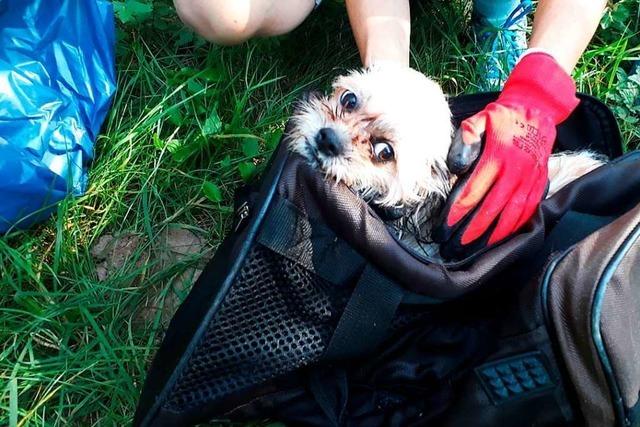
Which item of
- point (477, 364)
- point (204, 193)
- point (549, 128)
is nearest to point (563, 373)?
point (477, 364)

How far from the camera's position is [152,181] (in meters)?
2.37

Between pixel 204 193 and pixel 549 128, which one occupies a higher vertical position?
pixel 549 128

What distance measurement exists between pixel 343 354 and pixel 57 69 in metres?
1.34

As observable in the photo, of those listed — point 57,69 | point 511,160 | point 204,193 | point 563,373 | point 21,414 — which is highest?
point 511,160

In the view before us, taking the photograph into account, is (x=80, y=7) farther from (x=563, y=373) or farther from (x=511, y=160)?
(x=563, y=373)

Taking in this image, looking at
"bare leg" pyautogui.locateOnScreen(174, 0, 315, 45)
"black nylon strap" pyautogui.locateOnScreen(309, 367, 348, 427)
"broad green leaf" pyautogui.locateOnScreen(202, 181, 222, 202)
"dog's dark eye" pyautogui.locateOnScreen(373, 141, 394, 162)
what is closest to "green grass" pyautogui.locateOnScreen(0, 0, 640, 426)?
"broad green leaf" pyautogui.locateOnScreen(202, 181, 222, 202)

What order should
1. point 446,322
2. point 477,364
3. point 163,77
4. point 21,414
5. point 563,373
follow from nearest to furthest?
point 563,373, point 477,364, point 446,322, point 21,414, point 163,77

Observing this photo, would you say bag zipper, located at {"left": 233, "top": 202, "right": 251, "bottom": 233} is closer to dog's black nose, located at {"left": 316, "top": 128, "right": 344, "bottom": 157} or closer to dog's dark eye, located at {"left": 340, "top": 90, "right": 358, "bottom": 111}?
dog's black nose, located at {"left": 316, "top": 128, "right": 344, "bottom": 157}

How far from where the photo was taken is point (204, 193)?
2.35 m

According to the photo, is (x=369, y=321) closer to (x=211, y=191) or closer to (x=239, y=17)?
(x=211, y=191)

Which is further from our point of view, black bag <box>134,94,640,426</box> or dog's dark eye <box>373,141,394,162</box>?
dog's dark eye <box>373,141,394,162</box>

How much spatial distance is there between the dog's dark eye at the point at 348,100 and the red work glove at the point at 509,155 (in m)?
0.28

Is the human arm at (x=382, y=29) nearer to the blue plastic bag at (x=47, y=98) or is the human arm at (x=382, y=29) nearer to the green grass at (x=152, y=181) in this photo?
the green grass at (x=152, y=181)

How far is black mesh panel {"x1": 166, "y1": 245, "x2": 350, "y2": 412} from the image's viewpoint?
166 cm
